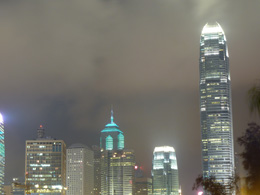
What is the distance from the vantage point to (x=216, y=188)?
63.1 meters

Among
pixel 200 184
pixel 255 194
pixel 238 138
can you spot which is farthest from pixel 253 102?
pixel 200 184

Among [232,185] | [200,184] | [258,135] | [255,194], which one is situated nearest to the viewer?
[255,194]

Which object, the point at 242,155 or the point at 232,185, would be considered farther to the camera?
the point at 232,185

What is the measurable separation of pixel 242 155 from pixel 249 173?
249 cm

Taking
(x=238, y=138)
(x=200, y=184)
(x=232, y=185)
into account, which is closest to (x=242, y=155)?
(x=238, y=138)

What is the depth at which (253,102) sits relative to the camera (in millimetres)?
28203

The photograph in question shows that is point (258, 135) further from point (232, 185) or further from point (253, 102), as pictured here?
point (232, 185)

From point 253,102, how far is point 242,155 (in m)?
19.0

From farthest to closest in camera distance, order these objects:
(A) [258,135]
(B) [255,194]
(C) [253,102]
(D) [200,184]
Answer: (D) [200,184], (A) [258,135], (B) [255,194], (C) [253,102]

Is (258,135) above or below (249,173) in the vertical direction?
above

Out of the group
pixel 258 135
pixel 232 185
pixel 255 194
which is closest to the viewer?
pixel 255 194

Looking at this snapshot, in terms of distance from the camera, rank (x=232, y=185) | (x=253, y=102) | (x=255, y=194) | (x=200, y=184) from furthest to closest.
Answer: (x=232, y=185), (x=200, y=184), (x=255, y=194), (x=253, y=102)

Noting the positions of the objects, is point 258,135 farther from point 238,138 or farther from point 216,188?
point 216,188

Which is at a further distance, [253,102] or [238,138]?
[238,138]
